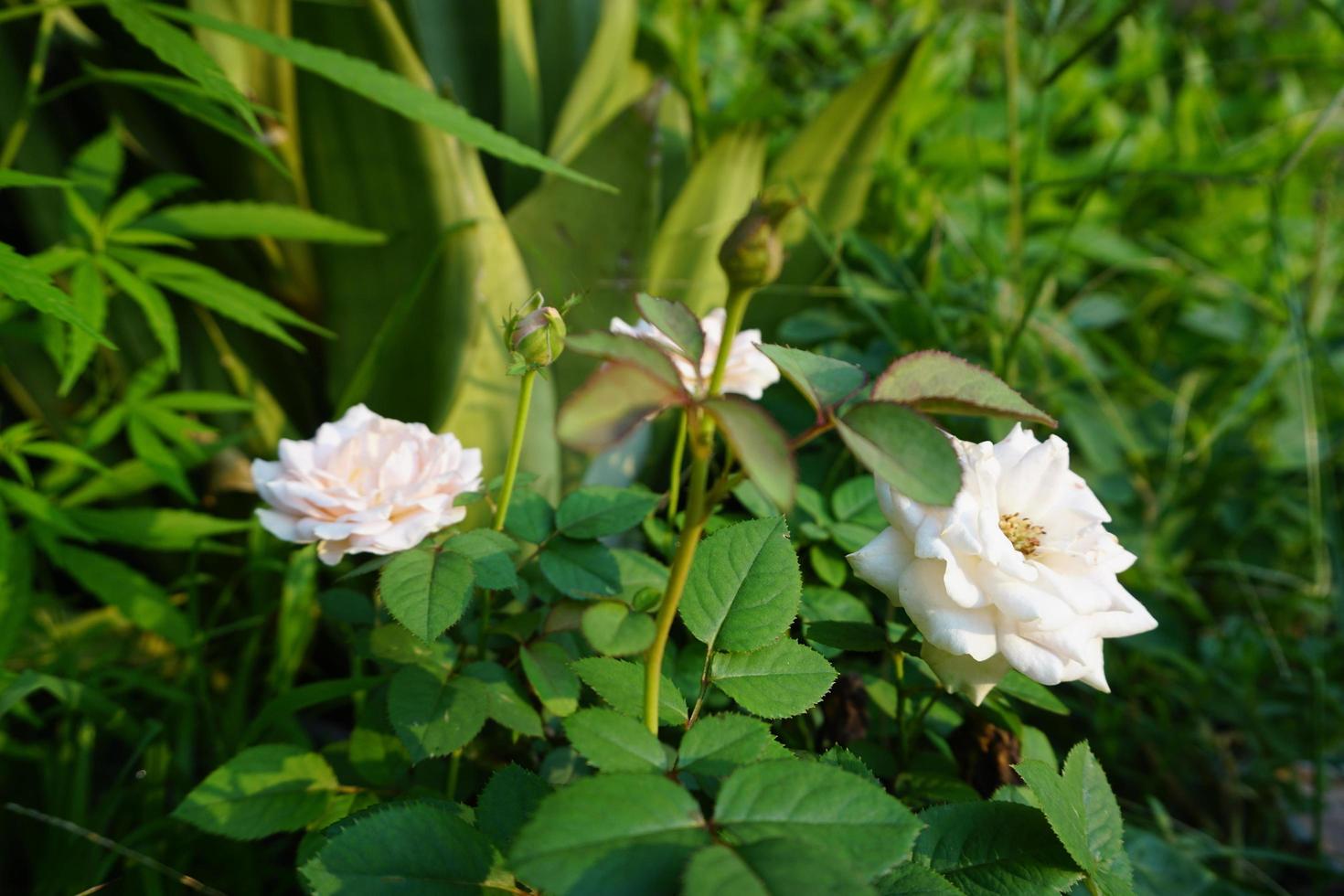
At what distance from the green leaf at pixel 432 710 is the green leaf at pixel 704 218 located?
0.60 meters

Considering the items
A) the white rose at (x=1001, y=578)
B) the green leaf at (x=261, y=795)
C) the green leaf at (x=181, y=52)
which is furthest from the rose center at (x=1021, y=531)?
the green leaf at (x=181, y=52)

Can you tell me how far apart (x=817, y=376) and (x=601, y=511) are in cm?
26

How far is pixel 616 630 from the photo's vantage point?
467mm

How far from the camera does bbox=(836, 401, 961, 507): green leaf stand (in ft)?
1.07

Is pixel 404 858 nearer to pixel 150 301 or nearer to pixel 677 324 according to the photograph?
pixel 677 324

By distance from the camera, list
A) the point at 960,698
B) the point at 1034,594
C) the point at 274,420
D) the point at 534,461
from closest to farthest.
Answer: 1. the point at 1034,594
2. the point at 960,698
3. the point at 534,461
4. the point at 274,420

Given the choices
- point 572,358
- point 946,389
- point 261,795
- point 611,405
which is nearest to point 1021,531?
point 946,389

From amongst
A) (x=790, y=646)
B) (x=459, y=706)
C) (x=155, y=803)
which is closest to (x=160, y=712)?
(x=155, y=803)

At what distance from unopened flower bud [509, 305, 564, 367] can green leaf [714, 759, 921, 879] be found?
23 centimetres

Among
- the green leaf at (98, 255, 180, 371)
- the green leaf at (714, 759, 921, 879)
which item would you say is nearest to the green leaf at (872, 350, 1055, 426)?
the green leaf at (714, 759, 921, 879)

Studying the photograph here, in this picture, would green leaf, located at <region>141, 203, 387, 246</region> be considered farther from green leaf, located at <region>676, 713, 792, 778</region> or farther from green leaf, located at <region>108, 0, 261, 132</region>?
green leaf, located at <region>676, 713, 792, 778</region>

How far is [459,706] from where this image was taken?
0.54 meters

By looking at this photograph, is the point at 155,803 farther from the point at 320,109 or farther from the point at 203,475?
the point at 320,109

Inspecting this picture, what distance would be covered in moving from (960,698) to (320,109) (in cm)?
83
